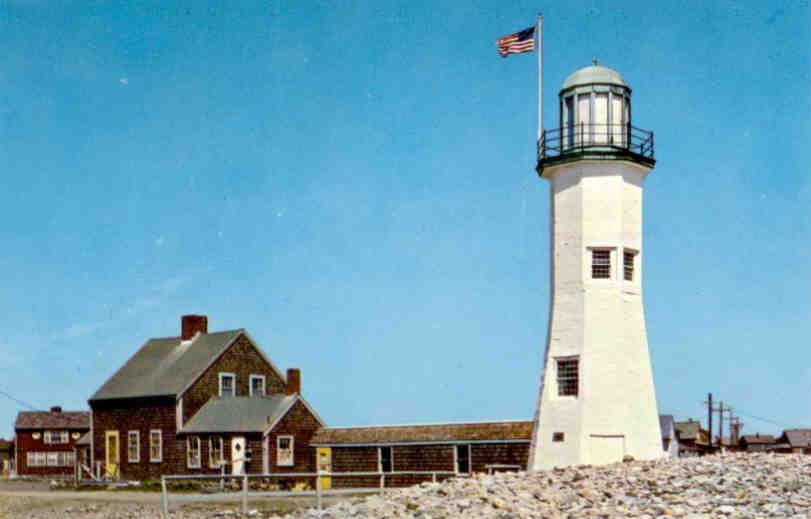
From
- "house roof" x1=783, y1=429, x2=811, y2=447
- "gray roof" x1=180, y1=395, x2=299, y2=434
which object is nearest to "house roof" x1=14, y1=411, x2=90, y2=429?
"gray roof" x1=180, y1=395, x2=299, y2=434

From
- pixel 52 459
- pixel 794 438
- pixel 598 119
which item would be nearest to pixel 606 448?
pixel 598 119

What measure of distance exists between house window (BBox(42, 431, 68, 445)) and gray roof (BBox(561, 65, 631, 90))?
54.6 metres

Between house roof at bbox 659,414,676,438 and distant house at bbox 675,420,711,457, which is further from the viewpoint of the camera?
distant house at bbox 675,420,711,457

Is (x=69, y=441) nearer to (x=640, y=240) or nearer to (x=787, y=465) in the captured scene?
(x=640, y=240)

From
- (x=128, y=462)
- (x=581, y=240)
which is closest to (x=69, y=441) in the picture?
(x=128, y=462)

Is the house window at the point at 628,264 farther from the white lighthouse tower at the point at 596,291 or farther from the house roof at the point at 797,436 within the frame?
the house roof at the point at 797,436

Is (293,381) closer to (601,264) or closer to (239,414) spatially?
(239,414)

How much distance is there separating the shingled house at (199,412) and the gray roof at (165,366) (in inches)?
2.2

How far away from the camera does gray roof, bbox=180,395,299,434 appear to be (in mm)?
42656

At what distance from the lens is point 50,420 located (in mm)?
74938

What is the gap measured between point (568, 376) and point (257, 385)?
23271mm

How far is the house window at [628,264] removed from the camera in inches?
1076

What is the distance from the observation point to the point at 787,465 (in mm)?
22281

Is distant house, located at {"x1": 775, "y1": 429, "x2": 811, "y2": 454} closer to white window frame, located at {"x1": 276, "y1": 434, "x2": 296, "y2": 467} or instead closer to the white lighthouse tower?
white window frame, located at {"x1": 276, "y1": 434, "x2": 296, "y2": 467}
